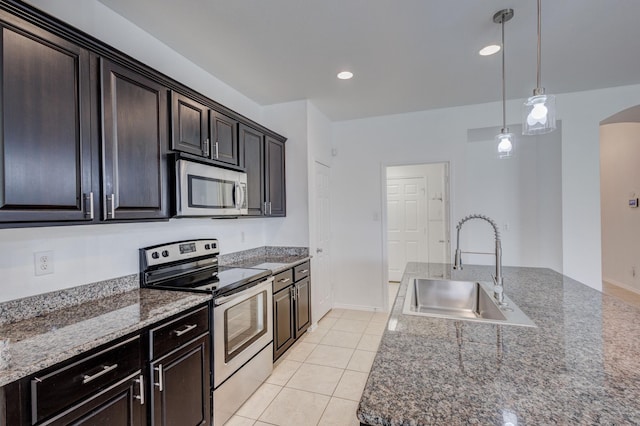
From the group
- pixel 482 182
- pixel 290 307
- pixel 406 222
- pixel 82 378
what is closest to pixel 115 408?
pixel 82 378

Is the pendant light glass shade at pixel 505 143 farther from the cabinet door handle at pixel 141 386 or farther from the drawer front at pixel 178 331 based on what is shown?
the cabinet door handle at pixel 141 386

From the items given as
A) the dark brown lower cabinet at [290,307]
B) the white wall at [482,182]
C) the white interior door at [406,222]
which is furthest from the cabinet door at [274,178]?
the white interior door at [406,222]

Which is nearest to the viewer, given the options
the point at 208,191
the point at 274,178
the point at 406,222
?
the point at 208,191

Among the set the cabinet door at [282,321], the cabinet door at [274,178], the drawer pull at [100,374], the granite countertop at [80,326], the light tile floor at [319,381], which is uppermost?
the cabinet door at [274,178]

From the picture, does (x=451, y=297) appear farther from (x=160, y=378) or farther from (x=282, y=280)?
(x=160, y=378)

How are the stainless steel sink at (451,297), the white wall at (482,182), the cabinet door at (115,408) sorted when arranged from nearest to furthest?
the cabinet door at (115,408) < the stainless steel sink at (451,297) < the white wall at (482,182)

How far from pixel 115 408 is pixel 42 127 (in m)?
1.25

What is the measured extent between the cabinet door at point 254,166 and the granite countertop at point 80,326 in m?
1.21

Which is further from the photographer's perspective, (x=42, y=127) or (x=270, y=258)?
(x=270, y=258)

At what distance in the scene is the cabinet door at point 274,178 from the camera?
3150mm

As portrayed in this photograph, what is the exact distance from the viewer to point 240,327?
217cm

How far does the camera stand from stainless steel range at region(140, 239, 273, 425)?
6.38 ft

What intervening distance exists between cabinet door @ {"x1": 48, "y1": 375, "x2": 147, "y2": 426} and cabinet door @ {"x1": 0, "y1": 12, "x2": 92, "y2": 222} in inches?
30.8

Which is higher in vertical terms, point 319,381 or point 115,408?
point 115,408
